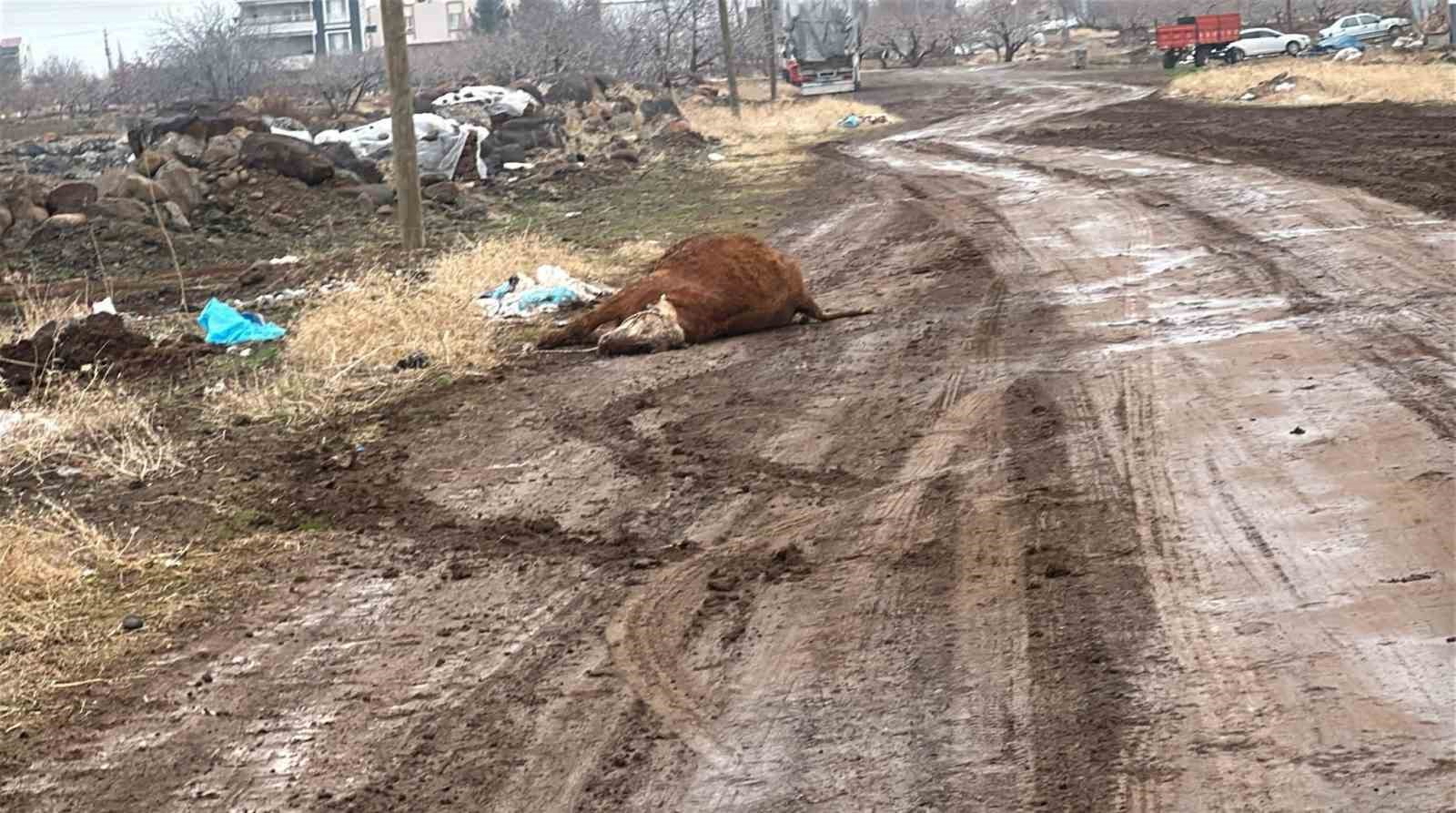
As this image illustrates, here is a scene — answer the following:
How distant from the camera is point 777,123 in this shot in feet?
134

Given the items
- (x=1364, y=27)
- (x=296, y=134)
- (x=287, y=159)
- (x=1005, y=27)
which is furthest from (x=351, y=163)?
(x=1005, y=27)

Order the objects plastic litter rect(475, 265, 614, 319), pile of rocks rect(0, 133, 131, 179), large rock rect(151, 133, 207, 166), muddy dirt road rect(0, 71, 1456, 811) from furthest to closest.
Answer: pile of rocks rect(0, 133, 131, 179) < large rock rect(151, 133, 207, 166) < plastic litter rect(475, 265, 614, 319) < muddy dirt road rect(0, 71, 1456, 811)

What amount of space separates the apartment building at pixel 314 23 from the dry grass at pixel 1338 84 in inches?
3933

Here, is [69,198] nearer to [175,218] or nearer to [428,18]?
[175,218]

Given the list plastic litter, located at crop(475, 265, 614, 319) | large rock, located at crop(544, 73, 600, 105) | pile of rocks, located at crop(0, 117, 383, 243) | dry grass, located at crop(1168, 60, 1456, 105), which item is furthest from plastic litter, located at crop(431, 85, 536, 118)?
plastic litter, located at crop(475, 265, 614, 319)

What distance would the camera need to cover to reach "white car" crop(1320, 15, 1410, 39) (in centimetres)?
5575

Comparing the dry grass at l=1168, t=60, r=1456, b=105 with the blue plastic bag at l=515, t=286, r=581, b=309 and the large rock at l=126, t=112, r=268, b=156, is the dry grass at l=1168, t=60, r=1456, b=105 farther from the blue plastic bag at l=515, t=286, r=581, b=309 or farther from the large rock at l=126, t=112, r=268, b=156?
the large rock at l=126, t=112, r=268, b=156

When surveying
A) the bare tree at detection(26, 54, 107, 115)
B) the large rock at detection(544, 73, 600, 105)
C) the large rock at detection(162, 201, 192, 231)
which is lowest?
the large rock at detection(162, 201, 192, 231)

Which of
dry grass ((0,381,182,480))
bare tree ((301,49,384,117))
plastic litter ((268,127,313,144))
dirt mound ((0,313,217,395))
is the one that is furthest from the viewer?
bare tree ((301,49,384,117))

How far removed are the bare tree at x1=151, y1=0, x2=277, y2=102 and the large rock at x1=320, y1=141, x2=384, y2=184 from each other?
40207 millimetres

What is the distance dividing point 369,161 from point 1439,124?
15817 mm

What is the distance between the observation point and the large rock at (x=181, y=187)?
21.4 metres

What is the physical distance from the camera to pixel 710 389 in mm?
9547

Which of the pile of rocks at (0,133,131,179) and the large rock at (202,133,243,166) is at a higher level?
the pile of rocks at (0,133,131,179)
